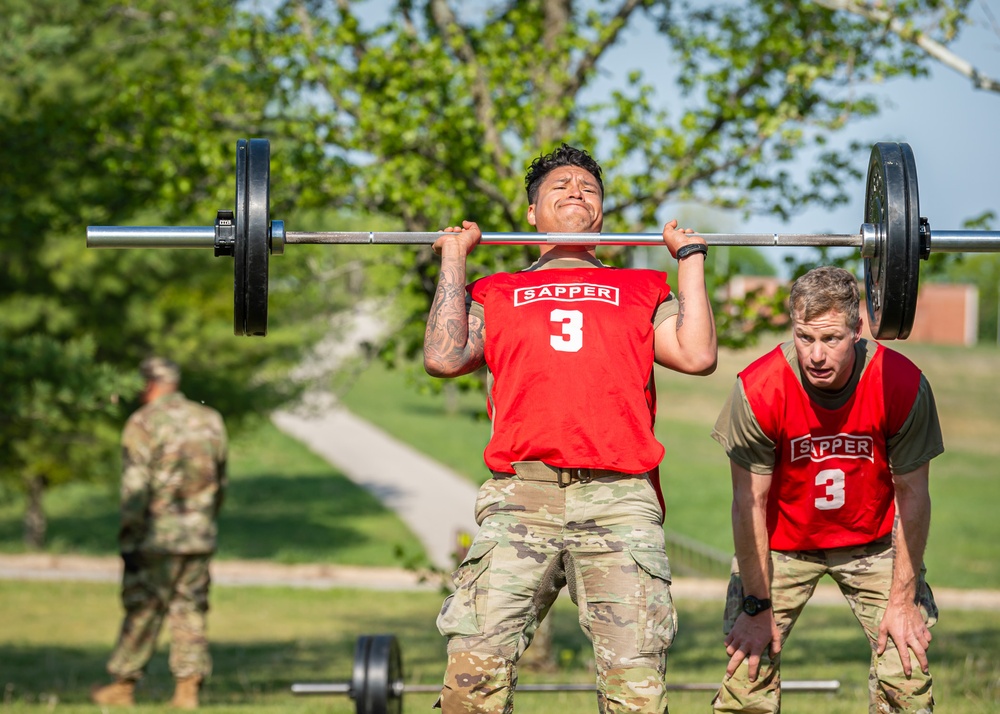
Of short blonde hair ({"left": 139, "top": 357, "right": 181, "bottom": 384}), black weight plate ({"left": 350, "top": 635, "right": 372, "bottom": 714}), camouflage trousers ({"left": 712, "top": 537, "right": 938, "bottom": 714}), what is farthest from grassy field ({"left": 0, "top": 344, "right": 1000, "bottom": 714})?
camouflage trousers ({"left": 712, "top": 537, "right": 938, "bottom": 714})

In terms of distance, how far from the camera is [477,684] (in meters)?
3.49

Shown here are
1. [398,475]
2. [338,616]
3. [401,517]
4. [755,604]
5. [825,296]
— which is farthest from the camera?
[398,475]

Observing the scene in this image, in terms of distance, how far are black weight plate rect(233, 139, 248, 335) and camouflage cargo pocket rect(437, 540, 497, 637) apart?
41.1 inches

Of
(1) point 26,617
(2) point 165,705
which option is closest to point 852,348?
(2) point 165,705

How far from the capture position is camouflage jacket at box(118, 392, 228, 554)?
7.45m

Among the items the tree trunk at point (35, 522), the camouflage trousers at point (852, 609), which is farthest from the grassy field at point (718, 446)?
the tree trunk at point (35, 522)

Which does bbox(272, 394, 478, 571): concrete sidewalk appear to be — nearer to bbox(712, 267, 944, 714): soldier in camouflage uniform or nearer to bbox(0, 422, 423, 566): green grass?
bbox(0, 422, 423, 566): green grass

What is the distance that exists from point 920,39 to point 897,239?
3.99 metres

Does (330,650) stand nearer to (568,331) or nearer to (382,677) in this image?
(382,677)

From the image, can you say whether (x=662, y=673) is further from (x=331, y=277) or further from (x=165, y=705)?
(x=331, y=277)

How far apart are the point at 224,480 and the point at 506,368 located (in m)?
4.58

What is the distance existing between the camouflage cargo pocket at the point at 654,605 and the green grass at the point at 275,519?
37.2 ft

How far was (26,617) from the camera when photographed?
1171 centimetres

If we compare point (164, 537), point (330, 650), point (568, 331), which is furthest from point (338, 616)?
point (568, 331)
